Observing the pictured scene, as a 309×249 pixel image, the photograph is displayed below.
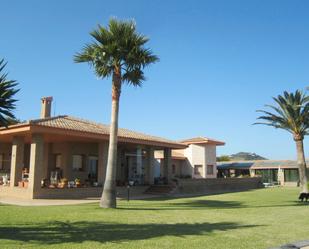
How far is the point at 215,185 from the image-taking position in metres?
37.5

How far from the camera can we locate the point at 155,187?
105 feet

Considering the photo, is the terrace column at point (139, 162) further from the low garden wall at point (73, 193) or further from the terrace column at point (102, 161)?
the terrace column at point (102, 161)

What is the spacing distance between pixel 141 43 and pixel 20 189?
1249 cm

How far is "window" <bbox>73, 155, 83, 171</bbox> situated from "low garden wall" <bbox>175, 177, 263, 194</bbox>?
8.12 m

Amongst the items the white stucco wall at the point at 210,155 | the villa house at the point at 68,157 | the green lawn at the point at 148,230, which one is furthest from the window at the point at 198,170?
the green lawn at the point at 148,230

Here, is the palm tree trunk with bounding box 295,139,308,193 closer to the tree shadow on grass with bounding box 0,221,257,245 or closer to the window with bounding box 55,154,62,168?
the tree shadow on grass with bounding box 0,221,257,245

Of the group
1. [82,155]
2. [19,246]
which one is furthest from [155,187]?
[19,246]

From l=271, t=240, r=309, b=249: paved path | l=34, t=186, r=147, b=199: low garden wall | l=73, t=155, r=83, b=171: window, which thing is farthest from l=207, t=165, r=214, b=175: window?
l=271, t=240, r=309, b=249: paved path

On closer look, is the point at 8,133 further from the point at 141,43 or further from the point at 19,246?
the point at 19,246

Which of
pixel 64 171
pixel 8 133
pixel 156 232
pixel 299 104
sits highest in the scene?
pixel 299 104

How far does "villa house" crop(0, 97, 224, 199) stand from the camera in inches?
942

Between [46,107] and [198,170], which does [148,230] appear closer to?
[46,107]

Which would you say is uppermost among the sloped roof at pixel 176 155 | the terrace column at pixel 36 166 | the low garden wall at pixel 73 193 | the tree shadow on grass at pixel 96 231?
the sloped roof at pixel 176 155

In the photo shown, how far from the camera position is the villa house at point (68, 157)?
2394 centimetres
